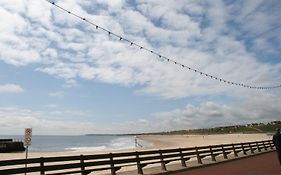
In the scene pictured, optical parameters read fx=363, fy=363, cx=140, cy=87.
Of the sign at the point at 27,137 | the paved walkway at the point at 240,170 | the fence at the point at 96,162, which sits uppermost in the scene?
the sign at the point at 27,137

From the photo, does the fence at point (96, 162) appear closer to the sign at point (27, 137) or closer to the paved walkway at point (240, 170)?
the sign at point (27, 137)

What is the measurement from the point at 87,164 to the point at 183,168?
19.0ft

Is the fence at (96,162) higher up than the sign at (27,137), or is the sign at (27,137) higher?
the sign at (27,137)

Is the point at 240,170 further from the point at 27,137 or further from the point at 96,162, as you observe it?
the point at 27,137

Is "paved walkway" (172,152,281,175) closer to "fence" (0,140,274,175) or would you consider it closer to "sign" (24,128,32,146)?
"fence" (0,140,274,175)

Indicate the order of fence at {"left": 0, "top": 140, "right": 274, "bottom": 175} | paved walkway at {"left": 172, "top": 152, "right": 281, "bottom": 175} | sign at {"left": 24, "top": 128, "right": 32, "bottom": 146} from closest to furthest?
fence at {"left": 0, "top": 140, "right": 274, "bottom": 175} → paved walkway at {"left": 172, "top": 152, "right": 281, "bottom": 175} → sign at {"left": 24, "top": 128, "right": 32, "bottom": 146}

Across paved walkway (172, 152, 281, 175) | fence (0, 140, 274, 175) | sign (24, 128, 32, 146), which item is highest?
sign (24, 128, 32, 146)

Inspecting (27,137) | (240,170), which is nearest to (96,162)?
(27,137)

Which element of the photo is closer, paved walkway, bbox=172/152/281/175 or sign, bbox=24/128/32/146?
paved walkway, bbox=172/152/281/175

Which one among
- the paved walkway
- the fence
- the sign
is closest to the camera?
the fence

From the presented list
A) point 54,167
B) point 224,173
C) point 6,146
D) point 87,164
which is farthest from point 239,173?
point 6,146

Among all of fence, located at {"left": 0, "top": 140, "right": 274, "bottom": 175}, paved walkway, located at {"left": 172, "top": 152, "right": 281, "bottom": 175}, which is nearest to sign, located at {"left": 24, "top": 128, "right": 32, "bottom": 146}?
fence, located at {"left": 0, "top": 140, "right": 274, "bottom": 175}

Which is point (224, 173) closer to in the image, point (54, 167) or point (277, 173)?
point (277, 173)

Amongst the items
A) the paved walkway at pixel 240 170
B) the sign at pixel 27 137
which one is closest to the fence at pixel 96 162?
the sign at pixel 27 137
